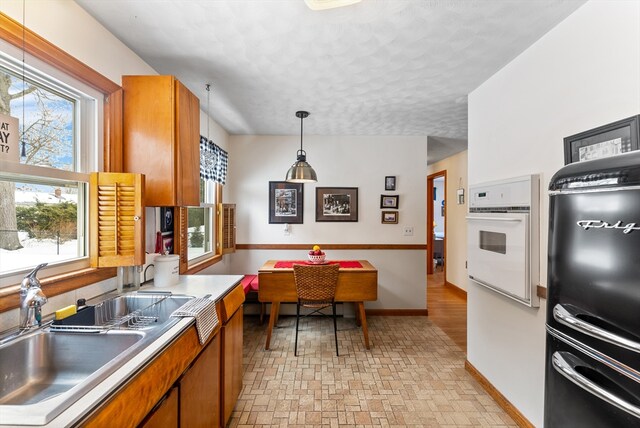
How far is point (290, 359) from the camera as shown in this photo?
2.96 meters

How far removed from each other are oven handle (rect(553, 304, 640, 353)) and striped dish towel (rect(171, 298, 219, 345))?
1453mm

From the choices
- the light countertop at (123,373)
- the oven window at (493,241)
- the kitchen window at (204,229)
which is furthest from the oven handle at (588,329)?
the kitchen window at (204,229)

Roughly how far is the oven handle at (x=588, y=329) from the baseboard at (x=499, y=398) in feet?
4.62

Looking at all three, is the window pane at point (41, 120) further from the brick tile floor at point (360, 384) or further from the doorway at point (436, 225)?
the doorway at point (436, 225)

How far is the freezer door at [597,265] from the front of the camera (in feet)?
2.67

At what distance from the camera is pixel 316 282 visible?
9.91 ft

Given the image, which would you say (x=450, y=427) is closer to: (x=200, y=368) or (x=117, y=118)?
(x=200, y=368)

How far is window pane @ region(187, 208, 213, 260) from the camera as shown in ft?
10.7

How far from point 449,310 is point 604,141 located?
3579 millimetres

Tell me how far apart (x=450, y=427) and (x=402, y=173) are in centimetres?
300

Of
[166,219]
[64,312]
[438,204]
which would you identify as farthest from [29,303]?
[438,204]

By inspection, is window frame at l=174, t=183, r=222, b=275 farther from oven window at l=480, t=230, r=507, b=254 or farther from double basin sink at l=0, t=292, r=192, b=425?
oven window at l=480, t=230, r=507, b=254

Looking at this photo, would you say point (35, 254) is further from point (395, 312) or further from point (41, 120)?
point (395, 312)

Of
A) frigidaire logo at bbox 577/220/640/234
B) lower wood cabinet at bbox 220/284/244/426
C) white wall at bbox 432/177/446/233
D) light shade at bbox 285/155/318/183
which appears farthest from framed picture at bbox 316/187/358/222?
white wall at bbox 432/177/446/233
